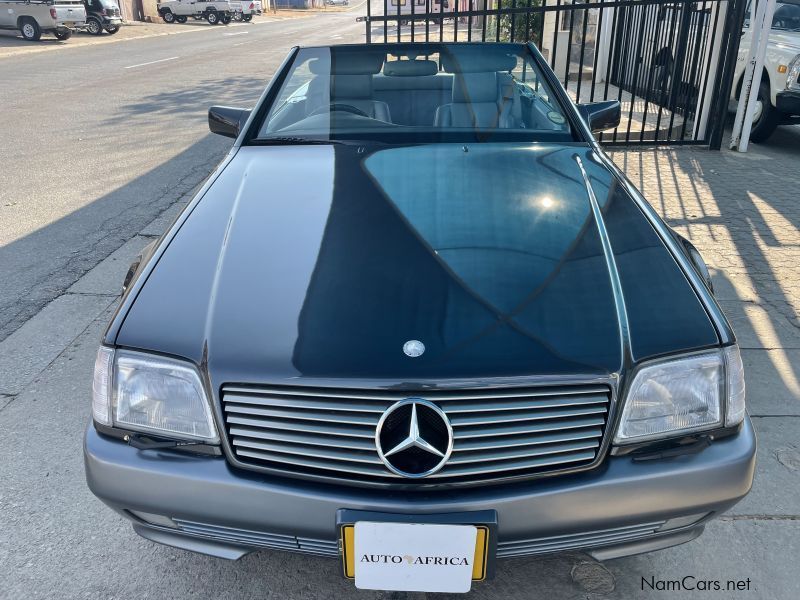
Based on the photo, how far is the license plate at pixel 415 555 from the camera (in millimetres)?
1532

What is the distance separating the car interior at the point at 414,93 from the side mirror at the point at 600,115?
27 cm

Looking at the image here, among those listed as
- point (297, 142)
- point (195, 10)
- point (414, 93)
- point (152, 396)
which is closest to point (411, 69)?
point (414, 93)

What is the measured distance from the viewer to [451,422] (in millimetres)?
1571

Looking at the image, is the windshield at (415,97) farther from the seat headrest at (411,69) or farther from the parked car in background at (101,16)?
the parked car in background at (101,16)

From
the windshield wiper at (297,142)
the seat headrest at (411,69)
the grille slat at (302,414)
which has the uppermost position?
the seat headrest at (411,69)

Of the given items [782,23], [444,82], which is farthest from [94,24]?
[444,82]

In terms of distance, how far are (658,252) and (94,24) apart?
2743 cm

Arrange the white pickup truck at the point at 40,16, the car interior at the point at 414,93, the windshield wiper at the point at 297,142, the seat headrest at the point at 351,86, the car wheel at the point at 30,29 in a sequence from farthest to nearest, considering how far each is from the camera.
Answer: the car wheel at the point at 30,29
the white pickup truck at the point at 40,16
the seat headrest at the point at 351,86
the car interior at the point at 414,93
the windshield wiper at the point at 297,142

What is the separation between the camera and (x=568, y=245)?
2018 mm

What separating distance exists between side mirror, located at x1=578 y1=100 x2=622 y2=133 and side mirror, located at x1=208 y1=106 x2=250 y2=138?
1661mm

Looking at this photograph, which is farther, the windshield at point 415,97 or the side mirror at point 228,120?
the side mirror at point 228,120

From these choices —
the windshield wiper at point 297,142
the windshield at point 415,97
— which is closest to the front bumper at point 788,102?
the windshield at point 415,97

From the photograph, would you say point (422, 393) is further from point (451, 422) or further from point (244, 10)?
point (244, 10)

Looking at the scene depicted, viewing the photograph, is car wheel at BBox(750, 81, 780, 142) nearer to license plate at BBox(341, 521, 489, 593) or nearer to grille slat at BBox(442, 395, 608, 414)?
grille slat at BBox(442, 395, 608, 414)
